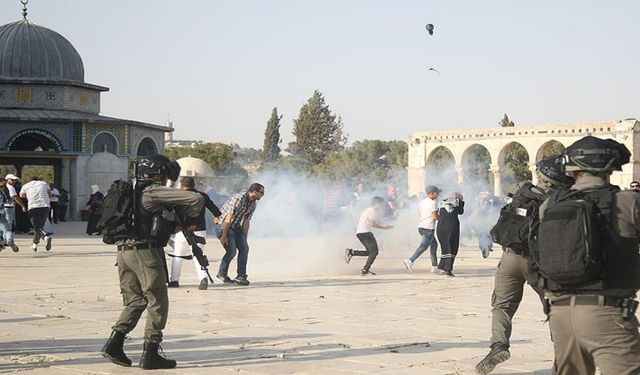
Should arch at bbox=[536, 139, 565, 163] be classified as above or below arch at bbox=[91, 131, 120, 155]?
above

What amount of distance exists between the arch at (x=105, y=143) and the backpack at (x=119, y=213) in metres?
37.4

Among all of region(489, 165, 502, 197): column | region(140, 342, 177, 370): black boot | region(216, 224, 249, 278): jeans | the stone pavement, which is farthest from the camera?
region(489, 165, 502, 197): column

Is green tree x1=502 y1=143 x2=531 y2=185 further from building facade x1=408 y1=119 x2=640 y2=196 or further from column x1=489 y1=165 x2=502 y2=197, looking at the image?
column x1=489 y1=165 x2=502 y2=197

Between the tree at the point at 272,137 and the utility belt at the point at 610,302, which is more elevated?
the tree at the point at 272,137

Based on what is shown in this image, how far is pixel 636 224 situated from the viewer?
16.7ft

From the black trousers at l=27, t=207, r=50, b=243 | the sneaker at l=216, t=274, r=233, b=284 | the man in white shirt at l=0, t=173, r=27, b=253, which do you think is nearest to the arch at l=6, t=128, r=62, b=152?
the man in white shirt at l=0, t=173, r=27, b=253

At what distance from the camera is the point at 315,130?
11225 cm

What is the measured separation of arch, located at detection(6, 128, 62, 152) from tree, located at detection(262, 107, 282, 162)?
62.9 m

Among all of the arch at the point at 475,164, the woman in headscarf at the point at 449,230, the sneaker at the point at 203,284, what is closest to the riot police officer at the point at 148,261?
the sneaker at the point at 203,284

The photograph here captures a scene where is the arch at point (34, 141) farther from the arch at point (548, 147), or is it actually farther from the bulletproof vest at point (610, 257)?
the bulletproof vest at point (610, 257)

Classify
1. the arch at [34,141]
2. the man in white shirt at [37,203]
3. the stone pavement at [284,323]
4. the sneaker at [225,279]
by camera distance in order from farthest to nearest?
the arch at [34,141], the man in white shirt at [37,203], the sneaker at [225,279], the stone pavement at [284,323]

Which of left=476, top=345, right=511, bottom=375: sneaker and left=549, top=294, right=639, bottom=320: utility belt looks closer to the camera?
left=549, top=294, right=639, bottom=320: utility belt

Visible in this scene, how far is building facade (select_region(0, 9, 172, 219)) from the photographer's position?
43312mm

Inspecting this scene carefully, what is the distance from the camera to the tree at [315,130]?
11225cm
